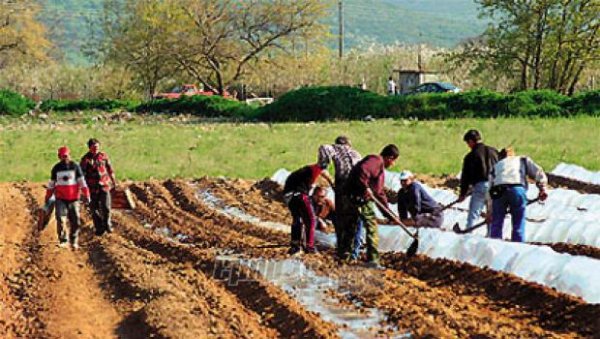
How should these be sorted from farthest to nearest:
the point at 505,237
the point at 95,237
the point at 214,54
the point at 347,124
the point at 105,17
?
the point at 105,17
the point at 214,54
the point at 347,124
the point at 95,237
the point at 505,237

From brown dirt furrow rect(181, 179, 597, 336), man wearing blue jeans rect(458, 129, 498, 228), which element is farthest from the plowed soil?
man wearing blue jeans rect(458, 129, 498, 228)

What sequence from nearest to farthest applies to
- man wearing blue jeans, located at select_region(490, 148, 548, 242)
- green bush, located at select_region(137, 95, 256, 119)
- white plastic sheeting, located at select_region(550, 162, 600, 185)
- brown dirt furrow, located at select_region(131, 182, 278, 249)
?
1. man wearing blue jeans, located at select_region(490, 148, 548, 242)
2. brown dirt furrow, located at select_region(131, 182, 278, 249)
3. white plastic sheeting, located at select_region(550, 162, 600, 185)
4. green bush, located at select_region(137, 95, 256, 119)

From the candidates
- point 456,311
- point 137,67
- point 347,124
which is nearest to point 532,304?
point 456,311

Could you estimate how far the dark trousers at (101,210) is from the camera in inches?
581

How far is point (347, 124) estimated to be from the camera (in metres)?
32.2

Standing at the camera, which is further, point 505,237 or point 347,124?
point 347,124

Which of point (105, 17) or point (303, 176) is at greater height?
point (105, 17)

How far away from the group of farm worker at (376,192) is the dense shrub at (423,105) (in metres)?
20.2

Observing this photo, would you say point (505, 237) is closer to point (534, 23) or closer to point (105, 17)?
point (534, 23)

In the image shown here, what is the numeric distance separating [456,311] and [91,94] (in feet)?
197

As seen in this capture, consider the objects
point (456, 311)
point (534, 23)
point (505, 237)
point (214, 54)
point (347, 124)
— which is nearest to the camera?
point (456, 311)

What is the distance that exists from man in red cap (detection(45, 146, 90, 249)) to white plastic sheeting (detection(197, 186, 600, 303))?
3278 millimetres

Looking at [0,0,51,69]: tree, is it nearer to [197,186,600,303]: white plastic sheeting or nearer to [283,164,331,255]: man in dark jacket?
[197,186,600,303]: white plastic sheeting

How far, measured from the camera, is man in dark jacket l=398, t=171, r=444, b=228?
12.8 m
